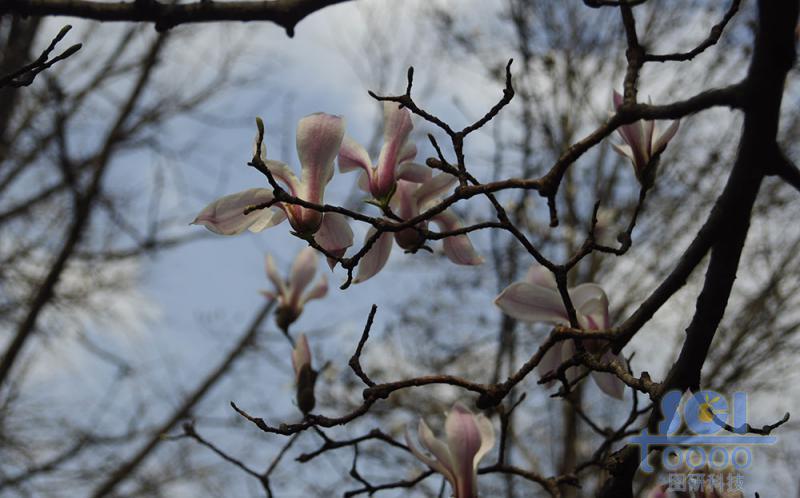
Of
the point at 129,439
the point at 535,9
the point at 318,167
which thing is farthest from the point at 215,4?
A: the point at 129,439

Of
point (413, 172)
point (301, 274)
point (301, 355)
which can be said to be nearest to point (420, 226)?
point (413, 172)

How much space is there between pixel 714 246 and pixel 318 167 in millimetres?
506

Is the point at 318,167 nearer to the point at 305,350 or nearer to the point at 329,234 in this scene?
the point at 329,234

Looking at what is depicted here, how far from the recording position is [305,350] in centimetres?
164

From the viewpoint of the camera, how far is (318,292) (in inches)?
74.1

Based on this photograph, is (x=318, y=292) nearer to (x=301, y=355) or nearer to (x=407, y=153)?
(x=301, y=355)

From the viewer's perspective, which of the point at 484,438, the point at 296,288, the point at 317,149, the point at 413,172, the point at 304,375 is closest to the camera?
→ the point at 317,149

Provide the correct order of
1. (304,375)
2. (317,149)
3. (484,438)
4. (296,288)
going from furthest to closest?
(296,288)
(304,375)
(484,438)
(317,149)

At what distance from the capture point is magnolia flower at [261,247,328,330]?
6.12 ft

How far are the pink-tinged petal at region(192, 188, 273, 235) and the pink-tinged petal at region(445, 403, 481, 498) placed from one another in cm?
44

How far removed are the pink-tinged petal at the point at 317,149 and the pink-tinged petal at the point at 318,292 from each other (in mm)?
748

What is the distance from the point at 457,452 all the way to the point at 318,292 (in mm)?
703

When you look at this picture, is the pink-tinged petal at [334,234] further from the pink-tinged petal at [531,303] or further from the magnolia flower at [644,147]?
the magnolia flower at [644,147]

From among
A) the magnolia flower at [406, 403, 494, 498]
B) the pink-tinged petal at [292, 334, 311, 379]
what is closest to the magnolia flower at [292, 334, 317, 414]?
the pink-tinged petal at [292, 334, 311, 379]
